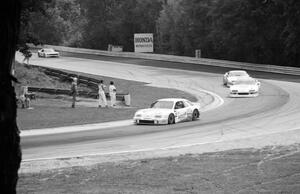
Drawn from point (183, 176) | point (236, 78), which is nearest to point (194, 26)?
point (236, 78)

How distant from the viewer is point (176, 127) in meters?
26.1

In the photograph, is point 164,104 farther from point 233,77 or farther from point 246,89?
point 233,77

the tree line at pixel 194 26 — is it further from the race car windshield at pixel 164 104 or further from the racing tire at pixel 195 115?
the racing tire at pixel 195 115

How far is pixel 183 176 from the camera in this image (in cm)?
1130

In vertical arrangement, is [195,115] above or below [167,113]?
below

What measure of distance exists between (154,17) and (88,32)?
1720 cm

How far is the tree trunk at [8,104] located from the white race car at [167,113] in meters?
22.9

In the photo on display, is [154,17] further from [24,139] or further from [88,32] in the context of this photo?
[24,139]

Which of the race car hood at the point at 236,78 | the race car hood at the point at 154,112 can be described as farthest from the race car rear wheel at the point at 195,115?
the race car hood at the point at 236,78

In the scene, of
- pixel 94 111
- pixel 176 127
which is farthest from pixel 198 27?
pixel 176 127

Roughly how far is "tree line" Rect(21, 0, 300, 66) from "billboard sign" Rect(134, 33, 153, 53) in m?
6.00

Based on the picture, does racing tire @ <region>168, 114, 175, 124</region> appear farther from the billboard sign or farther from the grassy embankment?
the billboard sign

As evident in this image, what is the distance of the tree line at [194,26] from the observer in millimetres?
66312

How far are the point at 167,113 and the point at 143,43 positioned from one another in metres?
51.6
